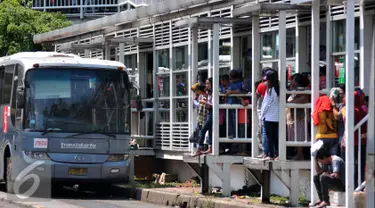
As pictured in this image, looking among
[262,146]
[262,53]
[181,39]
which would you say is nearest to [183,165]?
[181,39]

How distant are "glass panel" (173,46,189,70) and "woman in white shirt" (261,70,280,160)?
6548 mm

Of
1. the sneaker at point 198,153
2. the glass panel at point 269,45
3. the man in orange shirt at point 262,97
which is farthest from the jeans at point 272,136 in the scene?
the sneaker at point 198,153

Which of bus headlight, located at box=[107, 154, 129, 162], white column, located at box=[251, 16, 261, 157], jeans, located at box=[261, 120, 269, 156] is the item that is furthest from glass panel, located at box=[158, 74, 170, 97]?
jeans, located at box=[261, 120, 269, 156]

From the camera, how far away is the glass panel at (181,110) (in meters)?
23.2

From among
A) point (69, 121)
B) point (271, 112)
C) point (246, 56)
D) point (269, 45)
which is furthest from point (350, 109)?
point (69, 121)

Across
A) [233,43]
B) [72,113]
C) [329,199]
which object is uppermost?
[233,43]

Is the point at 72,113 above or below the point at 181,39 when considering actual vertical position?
below

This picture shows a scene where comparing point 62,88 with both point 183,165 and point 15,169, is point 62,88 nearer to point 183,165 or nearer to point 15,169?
point 15,169


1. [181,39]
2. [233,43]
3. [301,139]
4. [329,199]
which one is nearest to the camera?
[329,199]

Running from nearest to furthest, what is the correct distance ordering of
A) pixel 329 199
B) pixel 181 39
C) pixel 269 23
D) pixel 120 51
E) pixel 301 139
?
pixel 329 199 → pixel 301 139 → pixel 269 23 → pixel 181 39 → pixel 120 51

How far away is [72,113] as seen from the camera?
2144 centimetres

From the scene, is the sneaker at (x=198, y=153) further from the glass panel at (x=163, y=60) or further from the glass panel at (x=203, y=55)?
the glass panel at (x=163, y=60)

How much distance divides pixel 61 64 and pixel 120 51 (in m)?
3.76

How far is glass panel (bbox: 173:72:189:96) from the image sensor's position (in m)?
23.3
